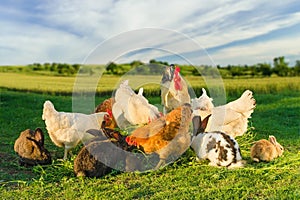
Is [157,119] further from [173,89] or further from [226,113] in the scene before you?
[226,113]

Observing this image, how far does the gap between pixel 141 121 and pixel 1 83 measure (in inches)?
389

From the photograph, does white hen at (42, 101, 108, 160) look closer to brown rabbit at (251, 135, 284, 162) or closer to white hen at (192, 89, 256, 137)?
white hen at (192, 89, 256, 137)

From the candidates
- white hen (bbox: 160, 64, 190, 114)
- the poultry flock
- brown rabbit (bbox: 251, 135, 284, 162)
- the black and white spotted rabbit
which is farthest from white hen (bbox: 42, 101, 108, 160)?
brown rabbit (bbox: 251, 135, 284, 162)

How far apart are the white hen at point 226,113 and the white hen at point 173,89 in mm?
245

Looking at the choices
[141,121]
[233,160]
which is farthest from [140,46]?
[233,160]

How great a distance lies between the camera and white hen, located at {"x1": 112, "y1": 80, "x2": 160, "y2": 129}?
4.30 metres

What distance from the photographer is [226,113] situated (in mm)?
4824

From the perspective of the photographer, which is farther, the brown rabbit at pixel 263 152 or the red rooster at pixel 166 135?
the brown rabbit at pixel 263 152

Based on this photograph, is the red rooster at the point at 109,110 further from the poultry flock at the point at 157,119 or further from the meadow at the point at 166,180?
the meadow at the point at 166,180

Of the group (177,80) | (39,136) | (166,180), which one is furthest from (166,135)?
(39,136)

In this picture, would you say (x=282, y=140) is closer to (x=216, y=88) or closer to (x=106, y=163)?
(x=216, y=88)

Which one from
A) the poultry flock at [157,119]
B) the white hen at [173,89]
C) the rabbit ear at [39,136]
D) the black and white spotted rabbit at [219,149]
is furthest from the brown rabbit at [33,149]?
the black and white spotted rabbit at [219,149]

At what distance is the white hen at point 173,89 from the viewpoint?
442 cm

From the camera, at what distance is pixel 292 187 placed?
365cm
